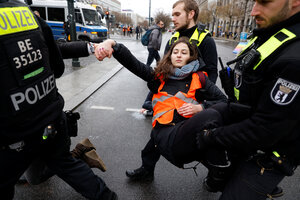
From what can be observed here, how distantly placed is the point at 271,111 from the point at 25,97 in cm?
144

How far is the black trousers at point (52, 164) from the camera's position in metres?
1.34

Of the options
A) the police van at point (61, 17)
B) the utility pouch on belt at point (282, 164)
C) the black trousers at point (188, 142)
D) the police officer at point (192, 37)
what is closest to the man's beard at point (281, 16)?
the black trousers at point (188, 142)

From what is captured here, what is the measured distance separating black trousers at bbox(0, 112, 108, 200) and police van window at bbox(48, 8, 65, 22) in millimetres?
15520

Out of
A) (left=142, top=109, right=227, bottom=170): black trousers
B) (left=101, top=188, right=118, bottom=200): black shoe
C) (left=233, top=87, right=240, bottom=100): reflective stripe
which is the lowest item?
(left=101, top=188, right=118, bottom=200): black shoe

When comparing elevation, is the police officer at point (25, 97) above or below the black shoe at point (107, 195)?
above

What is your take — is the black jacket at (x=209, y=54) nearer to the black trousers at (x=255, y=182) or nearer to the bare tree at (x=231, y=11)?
the black trousers at (x=255, y=182)

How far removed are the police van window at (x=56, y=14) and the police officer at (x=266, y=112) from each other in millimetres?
16143

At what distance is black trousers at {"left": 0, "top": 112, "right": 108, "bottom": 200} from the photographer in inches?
52.6

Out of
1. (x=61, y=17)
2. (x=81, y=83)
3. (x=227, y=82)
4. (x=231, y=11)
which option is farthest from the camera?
(x=231, y=11)

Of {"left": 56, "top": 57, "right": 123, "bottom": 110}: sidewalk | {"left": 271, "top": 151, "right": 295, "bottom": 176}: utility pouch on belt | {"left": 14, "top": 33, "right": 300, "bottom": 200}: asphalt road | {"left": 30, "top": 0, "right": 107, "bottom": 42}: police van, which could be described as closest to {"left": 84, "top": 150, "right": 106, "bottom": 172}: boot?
{"left": 14, "top": 33, "right": 300, "bottom": 200}: asphalt road

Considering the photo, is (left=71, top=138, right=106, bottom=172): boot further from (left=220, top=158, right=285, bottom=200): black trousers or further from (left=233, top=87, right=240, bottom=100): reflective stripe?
(left=233, top=87, right=240, bottom=100): reflective stripe

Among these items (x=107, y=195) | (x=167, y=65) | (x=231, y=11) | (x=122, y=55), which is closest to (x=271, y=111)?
(x=167, y=65)

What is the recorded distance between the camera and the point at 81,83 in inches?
243

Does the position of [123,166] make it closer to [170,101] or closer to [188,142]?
[170,101]
